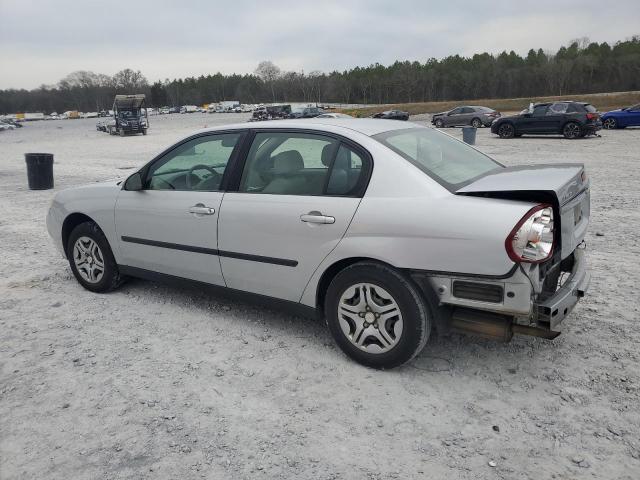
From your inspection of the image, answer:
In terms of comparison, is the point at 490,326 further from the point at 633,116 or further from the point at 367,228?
the point at 633,116

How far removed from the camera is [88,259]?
5105 millimetres

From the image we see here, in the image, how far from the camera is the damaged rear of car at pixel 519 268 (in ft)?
9.53

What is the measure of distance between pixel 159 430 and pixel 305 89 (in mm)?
137771

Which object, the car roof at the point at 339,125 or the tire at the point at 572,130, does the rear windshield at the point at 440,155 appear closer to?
the car roof at the point at 339,125

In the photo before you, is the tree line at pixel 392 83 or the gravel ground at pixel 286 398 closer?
the gravel ground at pixel 286 398

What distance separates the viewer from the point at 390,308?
10.8 ft

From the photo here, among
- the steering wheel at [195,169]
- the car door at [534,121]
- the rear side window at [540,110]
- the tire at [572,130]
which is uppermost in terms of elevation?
the rear side window at [540,110]

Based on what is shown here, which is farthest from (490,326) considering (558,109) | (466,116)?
(466,116)

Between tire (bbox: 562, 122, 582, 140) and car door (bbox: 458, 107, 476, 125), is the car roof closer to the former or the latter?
tire (bbox: 562, 122, 582, 140)

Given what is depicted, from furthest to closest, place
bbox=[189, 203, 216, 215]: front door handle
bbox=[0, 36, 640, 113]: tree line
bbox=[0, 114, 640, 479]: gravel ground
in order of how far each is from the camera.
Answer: bbox=[0, 36, 640, 113]: tree line < bbox=[189, 203, 216, 215]: front door handle < bbox=[0, 114, 640, 479]: gravel ground

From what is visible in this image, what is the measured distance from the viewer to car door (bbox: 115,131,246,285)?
4.14m

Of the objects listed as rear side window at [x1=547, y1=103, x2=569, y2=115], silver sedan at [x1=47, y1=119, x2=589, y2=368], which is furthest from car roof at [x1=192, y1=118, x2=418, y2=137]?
rear side window at [x1=547, y1=103, x2=569, y2=115]

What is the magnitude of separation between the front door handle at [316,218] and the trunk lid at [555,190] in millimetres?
821

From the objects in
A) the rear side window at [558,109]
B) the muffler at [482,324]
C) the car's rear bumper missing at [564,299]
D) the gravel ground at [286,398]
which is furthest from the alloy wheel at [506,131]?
the muffler at [482,324]
